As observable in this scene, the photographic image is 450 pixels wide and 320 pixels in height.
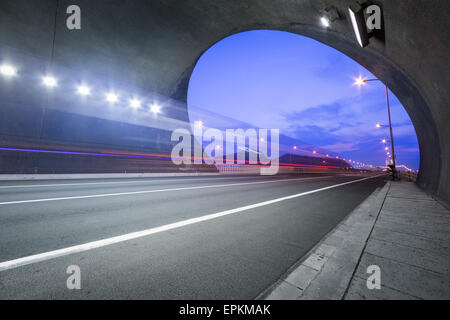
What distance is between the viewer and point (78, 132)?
63.1 ft

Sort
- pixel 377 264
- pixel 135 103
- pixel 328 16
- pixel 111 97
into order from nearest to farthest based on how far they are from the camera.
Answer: pixel 377 264 → pixel 328 16 → pixel 111 97 → pixel 135 103

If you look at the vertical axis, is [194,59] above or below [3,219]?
above

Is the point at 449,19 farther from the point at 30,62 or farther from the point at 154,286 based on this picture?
the point at 30,62

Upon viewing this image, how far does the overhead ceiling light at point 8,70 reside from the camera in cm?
1465

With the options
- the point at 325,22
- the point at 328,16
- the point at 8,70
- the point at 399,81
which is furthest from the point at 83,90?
the point at 399,81

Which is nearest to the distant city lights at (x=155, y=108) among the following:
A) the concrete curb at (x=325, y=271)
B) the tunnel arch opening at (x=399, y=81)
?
the tunnel arch opening at (x=399, y=81)

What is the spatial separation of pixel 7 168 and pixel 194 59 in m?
17.7

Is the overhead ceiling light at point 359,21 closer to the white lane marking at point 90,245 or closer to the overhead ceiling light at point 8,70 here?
the white lane marking at point 90,245

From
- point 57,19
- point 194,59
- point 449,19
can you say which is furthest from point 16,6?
point 449,19

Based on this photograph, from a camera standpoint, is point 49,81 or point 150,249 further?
point 49,81

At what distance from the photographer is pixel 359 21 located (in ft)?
15.5

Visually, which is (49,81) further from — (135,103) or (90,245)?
(90,245)

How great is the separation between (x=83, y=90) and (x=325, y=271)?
24263 mm
